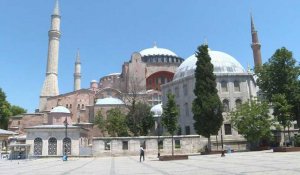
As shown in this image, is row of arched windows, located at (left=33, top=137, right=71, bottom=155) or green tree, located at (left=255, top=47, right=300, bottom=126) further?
row of arched windows, located at (left=33, top=137, right=71, bottom=155)

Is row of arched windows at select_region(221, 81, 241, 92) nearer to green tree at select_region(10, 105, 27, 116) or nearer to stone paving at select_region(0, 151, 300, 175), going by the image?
stone paving at select_region(0, 151, 300, 175)

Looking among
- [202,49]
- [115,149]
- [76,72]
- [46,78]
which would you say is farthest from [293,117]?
[76,72]

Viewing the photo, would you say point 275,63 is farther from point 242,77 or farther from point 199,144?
point 199,144

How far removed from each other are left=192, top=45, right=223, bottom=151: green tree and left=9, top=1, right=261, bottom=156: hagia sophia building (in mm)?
7226

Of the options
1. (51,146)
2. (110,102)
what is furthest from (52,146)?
(110,102)

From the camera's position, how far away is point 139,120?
128 feet

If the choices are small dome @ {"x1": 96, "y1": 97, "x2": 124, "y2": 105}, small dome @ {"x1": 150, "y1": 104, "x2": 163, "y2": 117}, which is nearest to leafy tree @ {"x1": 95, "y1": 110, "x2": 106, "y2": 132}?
small dome @ {"x1": 96, "y1": 97, "x2": 124, "y2": 105}

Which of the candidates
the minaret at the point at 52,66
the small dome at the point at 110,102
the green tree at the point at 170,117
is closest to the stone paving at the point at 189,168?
the green tree at the point at 170,117

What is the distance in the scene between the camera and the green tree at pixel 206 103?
90.1 ft

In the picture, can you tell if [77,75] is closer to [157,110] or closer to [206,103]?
[157,110]

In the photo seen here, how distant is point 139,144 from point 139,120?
369 inches

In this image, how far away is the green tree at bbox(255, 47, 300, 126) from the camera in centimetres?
2820

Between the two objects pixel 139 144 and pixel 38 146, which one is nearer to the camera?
pixel 139 144

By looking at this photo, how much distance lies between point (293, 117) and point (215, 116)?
8030mm
